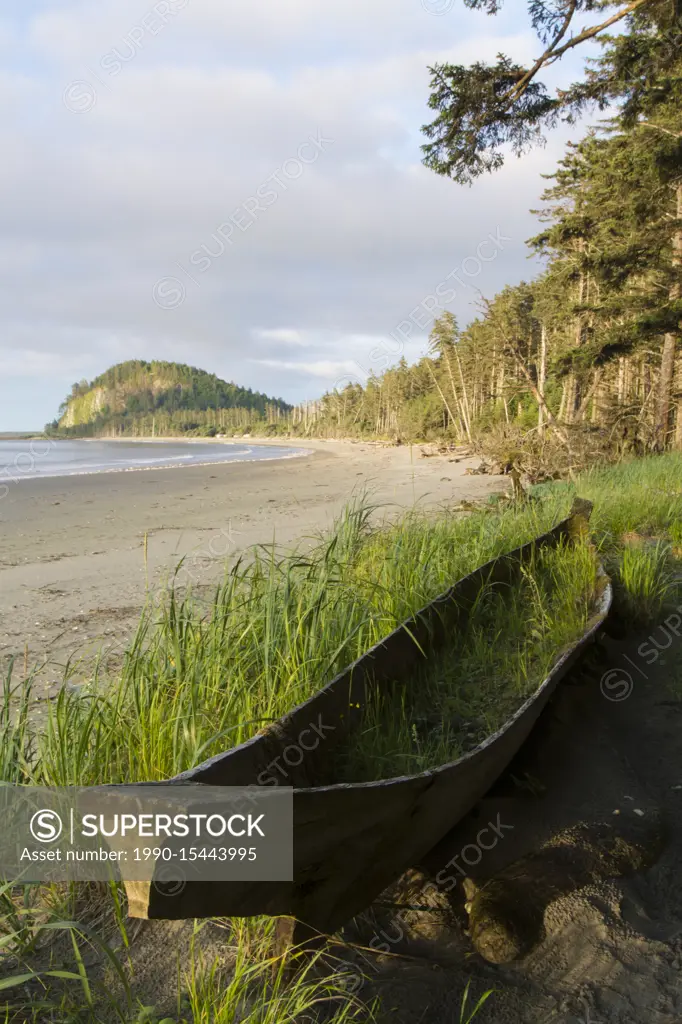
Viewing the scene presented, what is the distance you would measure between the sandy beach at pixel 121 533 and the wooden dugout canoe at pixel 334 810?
1.13 meters

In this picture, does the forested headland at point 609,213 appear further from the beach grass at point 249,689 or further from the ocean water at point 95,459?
the ocean water at point 95,459

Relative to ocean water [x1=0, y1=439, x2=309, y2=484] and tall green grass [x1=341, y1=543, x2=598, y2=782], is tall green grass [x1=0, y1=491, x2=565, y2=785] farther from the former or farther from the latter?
ocean water [x1=0, y1=439, x2=309, y2=484]

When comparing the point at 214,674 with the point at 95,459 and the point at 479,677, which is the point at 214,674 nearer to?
the point at 479,677

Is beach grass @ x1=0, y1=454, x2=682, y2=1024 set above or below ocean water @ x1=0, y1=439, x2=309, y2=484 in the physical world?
below

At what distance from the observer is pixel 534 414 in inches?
1553

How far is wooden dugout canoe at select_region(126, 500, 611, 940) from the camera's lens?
1513mm

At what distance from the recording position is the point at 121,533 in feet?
33.7

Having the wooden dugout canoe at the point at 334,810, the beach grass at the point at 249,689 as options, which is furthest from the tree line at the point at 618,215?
the wooden dugout canoe at the point at 334,810

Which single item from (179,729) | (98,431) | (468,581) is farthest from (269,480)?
(98,431)

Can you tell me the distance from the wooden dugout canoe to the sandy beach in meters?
1.13

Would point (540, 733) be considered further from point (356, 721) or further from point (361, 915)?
point (361, 915)

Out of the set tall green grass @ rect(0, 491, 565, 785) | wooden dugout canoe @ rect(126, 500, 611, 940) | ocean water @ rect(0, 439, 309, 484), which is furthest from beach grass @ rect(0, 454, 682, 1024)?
ocean water @ rect(0, 439, 309, 484)

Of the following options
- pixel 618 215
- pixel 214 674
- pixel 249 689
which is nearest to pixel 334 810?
pixel 249 689

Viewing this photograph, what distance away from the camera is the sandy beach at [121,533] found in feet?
16.8
